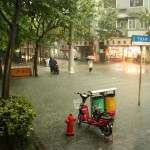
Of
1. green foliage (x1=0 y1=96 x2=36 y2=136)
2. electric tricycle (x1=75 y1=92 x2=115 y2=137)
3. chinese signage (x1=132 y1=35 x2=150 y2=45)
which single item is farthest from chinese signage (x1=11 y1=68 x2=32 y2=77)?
green foliage (x1=0 y1=96 x2=36 y2=136)

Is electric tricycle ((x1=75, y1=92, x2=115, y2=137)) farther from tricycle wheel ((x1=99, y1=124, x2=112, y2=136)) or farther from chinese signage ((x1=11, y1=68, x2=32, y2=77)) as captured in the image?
chinese signage ((x1=11, y1=68, x2=32, y2=77))

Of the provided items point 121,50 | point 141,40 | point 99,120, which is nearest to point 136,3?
point 121,50

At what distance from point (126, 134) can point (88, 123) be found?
51.9 inches

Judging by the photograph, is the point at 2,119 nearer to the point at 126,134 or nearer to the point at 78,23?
the point at 126,134

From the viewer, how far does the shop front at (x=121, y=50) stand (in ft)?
168

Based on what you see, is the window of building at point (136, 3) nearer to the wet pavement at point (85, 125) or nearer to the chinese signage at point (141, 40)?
the wet pavement at point (85, 125)

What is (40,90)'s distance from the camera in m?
19.0

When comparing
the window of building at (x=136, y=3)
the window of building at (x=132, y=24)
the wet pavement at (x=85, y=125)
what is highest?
the window of building at (x=136, y=3)

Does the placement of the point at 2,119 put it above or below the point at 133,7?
below

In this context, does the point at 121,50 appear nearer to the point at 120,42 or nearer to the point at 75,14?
the point at 120,42

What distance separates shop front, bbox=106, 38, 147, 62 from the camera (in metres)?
51.2

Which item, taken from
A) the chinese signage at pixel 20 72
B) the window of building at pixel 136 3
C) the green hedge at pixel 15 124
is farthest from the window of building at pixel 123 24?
the green hedge at pixel 15 124

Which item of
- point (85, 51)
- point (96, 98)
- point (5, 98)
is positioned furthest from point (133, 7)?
point (5, 98)

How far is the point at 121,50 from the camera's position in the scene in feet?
174
